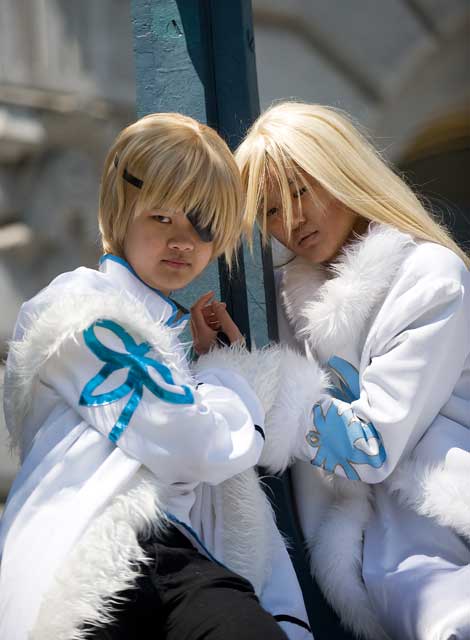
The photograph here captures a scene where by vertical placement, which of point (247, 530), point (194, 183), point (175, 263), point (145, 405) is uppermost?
point (194, 183)

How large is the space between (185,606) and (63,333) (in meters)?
A: 0.38

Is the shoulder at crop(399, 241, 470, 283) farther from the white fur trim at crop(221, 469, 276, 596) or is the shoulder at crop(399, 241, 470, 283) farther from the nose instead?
the white fur trim at crop(221, 469, 276, 596)

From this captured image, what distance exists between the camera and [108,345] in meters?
1.26

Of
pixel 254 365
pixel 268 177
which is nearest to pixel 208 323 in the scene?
pixel 254 365

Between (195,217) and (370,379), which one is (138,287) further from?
(370,379)

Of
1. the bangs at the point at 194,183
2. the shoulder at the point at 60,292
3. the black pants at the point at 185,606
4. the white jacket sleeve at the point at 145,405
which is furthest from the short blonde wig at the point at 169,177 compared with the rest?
the black pants at the point at 185,606

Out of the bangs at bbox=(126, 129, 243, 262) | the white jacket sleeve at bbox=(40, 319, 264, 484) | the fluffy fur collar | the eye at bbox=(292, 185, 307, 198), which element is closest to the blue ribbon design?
the white jacket sleeve at bbox=(40, 319, 264, 484)

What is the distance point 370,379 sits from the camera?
1443 millimetres

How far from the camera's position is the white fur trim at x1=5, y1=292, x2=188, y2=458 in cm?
126

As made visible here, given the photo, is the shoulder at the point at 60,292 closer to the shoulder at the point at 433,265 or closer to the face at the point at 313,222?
the face at the point at 313,222

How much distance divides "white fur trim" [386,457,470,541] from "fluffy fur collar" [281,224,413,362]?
23 cm

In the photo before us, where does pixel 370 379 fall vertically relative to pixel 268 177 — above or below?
below

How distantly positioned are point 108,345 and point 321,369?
1.36 feet

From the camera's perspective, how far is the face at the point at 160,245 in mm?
1413
